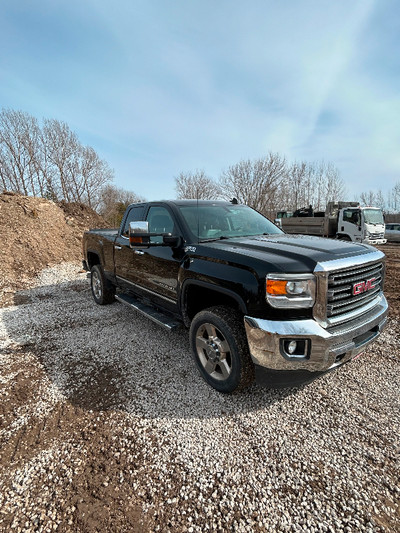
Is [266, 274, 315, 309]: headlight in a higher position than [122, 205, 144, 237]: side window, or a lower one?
lower

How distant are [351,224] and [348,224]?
16 cm

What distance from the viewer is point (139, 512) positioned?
1.70 metres

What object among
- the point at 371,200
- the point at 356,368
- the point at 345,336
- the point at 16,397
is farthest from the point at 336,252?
the point at 371,200

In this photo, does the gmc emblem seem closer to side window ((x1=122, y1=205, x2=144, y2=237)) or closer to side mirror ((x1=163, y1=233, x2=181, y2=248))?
side mirror ((x1=163, y1=233, x2=181, y2=248))

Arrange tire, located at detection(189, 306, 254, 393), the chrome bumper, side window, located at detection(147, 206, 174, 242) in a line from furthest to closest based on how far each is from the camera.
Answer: side window, located at detection(147, 206, 174, 242) → tire, located at detection(189, 306, 254, 393) → the chrome bumper

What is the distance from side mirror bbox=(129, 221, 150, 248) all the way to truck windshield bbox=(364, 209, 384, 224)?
48.4 ft

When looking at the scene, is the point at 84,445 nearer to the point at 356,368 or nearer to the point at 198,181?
the point at 356,368

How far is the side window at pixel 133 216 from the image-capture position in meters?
4.45

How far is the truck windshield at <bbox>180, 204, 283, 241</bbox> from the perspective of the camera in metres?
3.35

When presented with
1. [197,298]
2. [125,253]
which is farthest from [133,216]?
[197,298]

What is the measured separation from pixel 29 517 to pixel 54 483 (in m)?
0.22

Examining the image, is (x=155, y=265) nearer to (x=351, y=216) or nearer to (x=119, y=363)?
(x=119, y=363)

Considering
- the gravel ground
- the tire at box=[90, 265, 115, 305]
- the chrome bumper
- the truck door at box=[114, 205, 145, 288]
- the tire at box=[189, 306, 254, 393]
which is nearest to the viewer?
the gravel ground

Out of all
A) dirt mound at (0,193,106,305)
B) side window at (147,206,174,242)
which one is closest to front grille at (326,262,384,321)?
side window at (147,206,174,242)
